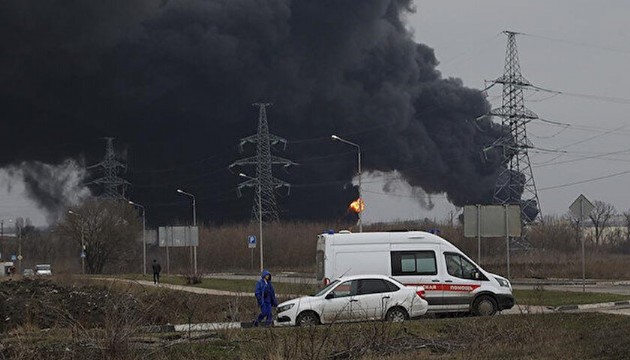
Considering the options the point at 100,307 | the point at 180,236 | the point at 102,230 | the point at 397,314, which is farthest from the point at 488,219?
the point at 102,230

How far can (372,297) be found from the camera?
64.7 ft

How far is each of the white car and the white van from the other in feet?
6.01

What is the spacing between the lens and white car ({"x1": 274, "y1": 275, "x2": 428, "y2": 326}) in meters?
19.5

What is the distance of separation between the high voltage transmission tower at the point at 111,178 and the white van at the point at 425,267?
191ft

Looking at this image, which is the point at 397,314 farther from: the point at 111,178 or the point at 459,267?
the point at 111,178

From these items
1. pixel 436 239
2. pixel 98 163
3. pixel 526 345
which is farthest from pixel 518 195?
pixel 526 345

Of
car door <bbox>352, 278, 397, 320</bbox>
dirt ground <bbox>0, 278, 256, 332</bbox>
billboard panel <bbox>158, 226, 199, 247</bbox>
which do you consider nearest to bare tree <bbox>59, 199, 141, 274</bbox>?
billboard panel <bbox>158, 226, 199, 247</bbox>

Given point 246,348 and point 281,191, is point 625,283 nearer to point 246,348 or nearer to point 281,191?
point 246,348

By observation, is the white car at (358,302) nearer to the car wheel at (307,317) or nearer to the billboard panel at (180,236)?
the car wheel at (307,317)

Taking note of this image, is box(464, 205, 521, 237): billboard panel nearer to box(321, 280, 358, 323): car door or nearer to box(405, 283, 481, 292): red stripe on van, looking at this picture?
box(405, 283, 481, 292): red stripe on van

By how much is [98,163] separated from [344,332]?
69.3m

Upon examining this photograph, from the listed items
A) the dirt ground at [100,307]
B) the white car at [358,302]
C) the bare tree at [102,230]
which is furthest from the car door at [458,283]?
the bare tree at [102,230]

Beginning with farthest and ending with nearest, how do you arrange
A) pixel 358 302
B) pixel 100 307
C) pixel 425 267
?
pixel 100 307 → pixel 425 267 → pixel 358 302

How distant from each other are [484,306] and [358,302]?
13.0 ft
